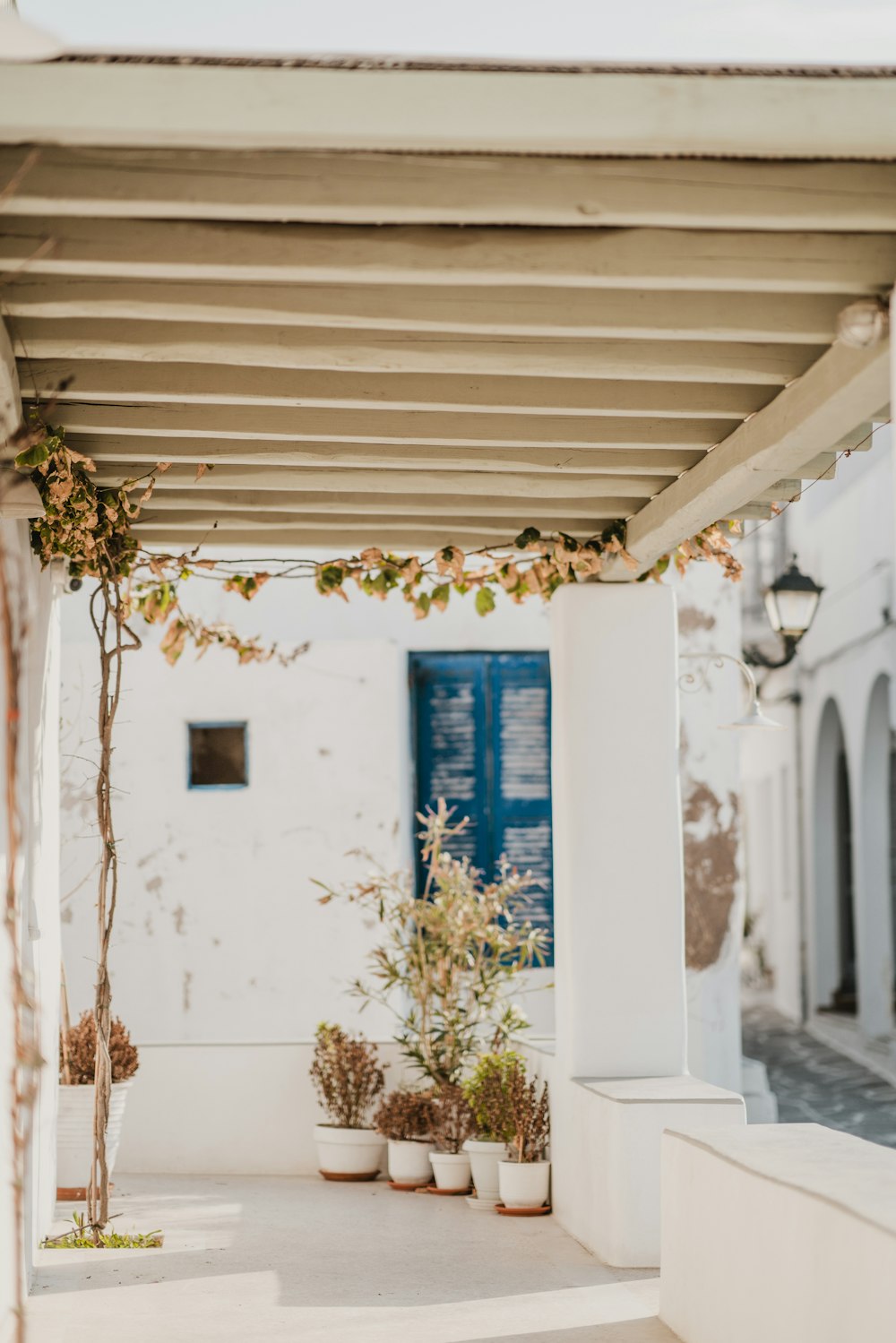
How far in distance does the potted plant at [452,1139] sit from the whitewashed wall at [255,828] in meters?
1.66

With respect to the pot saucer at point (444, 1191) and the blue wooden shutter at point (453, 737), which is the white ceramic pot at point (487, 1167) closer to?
the pot saucer at point (444, 1191)

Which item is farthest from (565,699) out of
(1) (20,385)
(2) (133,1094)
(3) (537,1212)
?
(2) (133,1094)

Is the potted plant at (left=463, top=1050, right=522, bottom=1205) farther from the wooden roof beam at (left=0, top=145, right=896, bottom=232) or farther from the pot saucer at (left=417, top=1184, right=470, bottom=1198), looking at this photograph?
the wooden roof beam at (left=0, top=145, right=896, bottom=232)

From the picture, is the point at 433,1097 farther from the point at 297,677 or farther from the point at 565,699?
the point at 297,677

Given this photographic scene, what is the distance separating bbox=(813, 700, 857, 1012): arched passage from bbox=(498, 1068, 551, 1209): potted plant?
1061cm

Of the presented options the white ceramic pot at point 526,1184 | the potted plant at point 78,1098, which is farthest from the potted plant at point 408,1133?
the potted plant at point 78,1098

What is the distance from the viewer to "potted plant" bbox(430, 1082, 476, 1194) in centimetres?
730

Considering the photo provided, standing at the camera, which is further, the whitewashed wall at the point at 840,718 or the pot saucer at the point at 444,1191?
the whitewashed wall at the point at 840,718

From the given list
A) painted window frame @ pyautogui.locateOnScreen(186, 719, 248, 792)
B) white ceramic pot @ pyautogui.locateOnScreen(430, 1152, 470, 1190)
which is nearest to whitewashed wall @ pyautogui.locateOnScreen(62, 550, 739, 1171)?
painted window frame @ pyautogui.locateOnScreen(186, 719, 248, 792)

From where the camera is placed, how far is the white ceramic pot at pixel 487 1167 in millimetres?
6918

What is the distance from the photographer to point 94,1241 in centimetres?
598

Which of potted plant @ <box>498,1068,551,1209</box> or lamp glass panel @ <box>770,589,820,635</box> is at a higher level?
lamp glass panel @ <box>770,589,820,635</box>

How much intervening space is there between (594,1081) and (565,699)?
156 centimetres

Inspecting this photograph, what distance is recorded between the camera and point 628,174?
3.19 m
